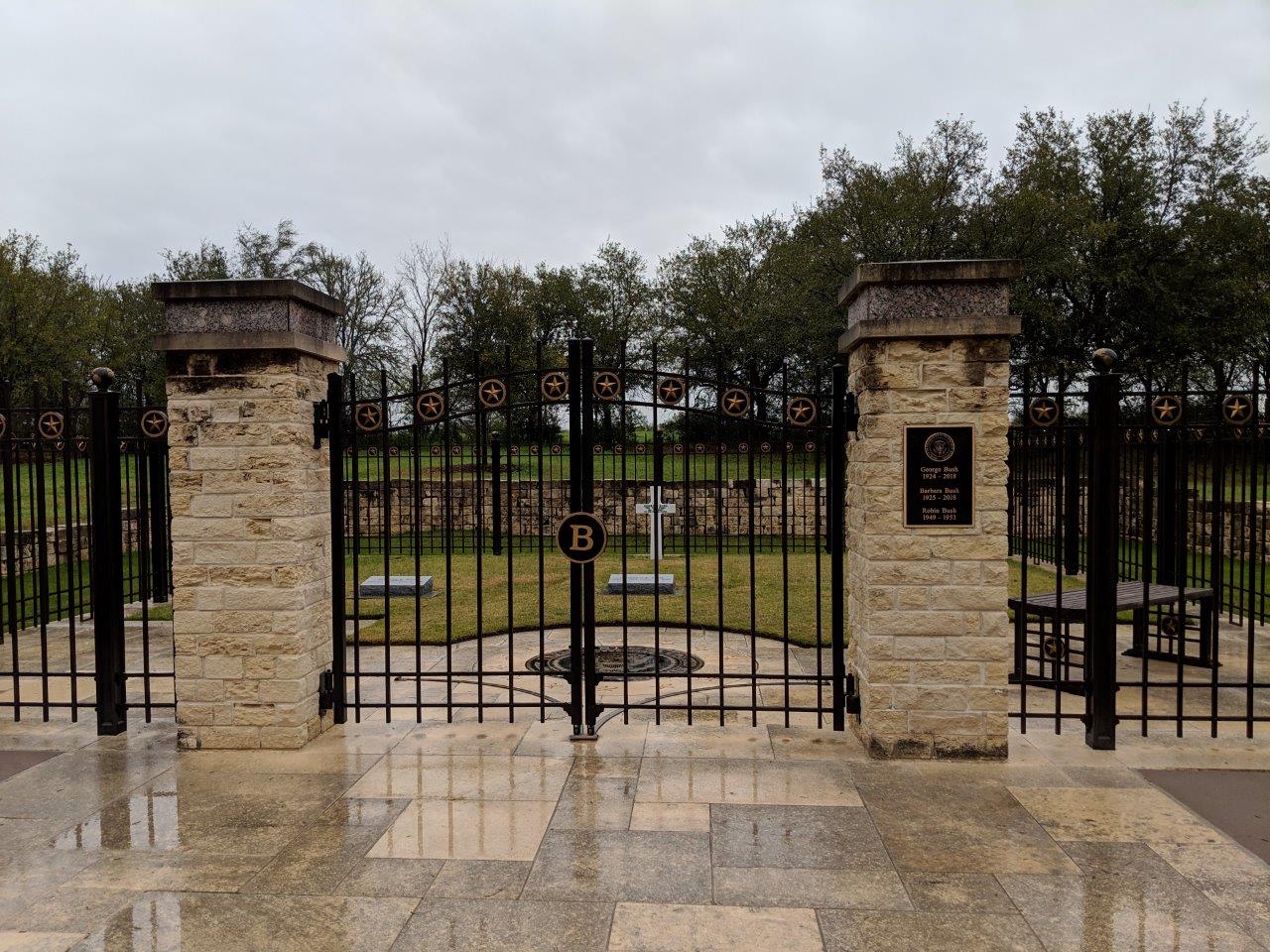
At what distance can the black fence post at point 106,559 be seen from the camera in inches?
229

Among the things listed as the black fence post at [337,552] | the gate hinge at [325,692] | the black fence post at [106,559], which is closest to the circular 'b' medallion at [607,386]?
the black fence post at [337,552]

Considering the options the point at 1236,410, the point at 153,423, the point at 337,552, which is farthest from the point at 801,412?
the point at 153,423

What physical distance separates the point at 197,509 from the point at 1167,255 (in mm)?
36658

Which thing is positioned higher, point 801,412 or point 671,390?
point 671,390

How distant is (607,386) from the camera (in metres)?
5.88

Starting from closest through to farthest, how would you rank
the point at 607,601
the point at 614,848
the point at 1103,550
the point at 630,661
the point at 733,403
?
the point at 614,848 < the point at 1103,550 < the point at 733,403 < the point at 630,661 < the point at 607,601

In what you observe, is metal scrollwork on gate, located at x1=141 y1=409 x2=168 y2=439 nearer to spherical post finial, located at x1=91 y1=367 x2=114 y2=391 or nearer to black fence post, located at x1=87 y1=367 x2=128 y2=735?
black fence post, located at x1=87 y1=367 x2=128 y2=735

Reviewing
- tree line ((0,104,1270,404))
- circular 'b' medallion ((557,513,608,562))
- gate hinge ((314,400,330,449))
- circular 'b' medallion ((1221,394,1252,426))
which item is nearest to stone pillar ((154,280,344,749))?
gate hinge ((314,400,330,449))

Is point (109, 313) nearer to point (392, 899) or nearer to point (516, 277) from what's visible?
point (516, 277)

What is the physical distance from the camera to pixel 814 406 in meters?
5.61

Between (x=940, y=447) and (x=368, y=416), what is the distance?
3.68m

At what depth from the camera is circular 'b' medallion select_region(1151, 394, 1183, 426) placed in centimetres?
543

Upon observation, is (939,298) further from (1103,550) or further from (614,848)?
(614,848)

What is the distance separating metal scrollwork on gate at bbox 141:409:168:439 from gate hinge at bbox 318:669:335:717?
201cm
